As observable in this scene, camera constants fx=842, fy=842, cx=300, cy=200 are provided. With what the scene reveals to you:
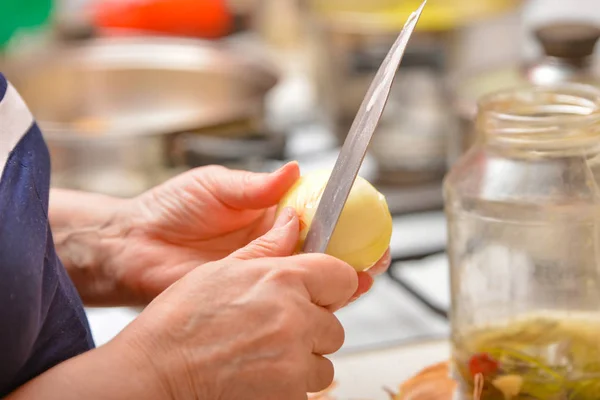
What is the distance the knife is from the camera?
0.53m

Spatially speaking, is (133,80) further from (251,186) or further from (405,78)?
(251,186)

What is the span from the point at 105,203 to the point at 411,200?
1.74ft

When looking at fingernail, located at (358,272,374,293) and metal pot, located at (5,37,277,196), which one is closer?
fingernail, located at (358,272,374,293)

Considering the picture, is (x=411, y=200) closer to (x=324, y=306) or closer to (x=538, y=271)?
(x=538, y=271)

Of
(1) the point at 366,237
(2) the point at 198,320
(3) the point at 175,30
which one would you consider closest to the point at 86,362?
(2) the point at 198,320

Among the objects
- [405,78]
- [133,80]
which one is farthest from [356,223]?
[133,80]

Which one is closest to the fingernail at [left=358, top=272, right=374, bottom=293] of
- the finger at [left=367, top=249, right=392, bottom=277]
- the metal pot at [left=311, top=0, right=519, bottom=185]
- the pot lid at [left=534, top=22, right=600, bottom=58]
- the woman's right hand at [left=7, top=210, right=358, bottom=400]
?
the finger at [left=367, top=249, right=392, bottom=277]

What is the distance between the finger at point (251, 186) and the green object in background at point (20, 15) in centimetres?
114

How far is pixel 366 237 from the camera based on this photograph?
0.59m

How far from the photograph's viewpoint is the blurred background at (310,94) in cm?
99

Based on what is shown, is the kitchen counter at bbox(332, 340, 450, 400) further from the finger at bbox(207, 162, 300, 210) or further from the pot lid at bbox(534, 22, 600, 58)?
the pot lid at bbox(534, 22, 600, 58)

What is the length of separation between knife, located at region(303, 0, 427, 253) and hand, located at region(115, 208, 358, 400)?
0.03 metres

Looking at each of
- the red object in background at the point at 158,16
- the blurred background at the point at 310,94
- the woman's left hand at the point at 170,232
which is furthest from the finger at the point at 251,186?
the red object in background at the point at 158,16

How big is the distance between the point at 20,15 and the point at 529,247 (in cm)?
135
